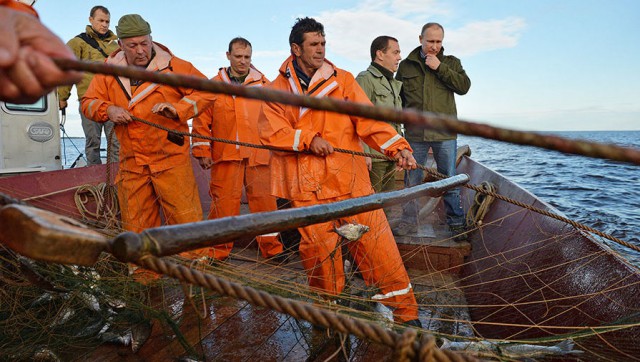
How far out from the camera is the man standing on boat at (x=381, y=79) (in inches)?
194

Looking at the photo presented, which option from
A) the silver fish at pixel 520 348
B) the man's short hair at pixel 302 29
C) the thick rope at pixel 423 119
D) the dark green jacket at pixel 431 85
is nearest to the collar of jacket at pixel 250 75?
the dark green jacket at pixel 431 85

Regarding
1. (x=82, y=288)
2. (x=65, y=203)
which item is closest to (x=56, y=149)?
(x=65, y=203)

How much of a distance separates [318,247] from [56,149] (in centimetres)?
438

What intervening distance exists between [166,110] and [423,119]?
330cm

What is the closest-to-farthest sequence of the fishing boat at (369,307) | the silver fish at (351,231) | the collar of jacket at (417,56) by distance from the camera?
the fishing boat at (369,307) → the silver fish at (351,231) → the collar of jacket at (417,56)

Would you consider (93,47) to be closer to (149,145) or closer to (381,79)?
(149,145)

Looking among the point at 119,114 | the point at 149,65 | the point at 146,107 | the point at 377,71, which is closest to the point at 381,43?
the point at 377,71

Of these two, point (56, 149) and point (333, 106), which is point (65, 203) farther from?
point (333, 106)

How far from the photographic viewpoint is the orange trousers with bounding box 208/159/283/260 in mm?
5035

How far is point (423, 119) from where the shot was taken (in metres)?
0.90

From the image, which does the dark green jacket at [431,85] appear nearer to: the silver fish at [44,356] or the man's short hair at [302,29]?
the man's short hair at [302,29]

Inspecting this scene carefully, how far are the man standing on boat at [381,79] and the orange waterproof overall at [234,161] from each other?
1.26 meters

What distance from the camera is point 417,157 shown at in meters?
5.26

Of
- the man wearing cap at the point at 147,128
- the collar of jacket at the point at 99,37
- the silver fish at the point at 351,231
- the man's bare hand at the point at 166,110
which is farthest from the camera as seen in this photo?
the collar of jacket at the point at 99,37
